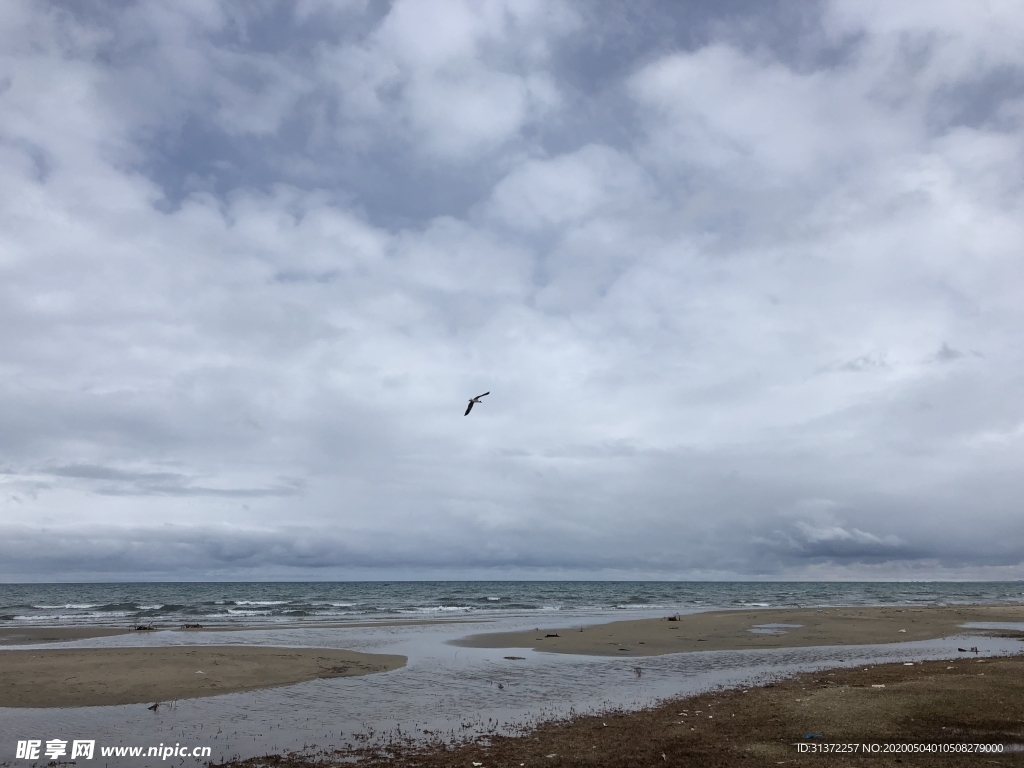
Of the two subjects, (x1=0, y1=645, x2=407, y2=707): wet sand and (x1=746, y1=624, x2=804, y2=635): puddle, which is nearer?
(x1=0, y1=645, x2=407, y2=707): wet sand

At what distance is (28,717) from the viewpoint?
17234 millimetres

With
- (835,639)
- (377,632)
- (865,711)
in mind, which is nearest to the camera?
(865,711)

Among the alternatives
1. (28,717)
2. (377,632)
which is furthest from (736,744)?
(377,632)

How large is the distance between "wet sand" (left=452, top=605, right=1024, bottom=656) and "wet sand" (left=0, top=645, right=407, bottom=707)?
9727 mm

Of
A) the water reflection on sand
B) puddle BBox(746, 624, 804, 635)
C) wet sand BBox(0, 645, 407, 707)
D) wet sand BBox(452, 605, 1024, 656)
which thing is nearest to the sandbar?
the water reflection on sand

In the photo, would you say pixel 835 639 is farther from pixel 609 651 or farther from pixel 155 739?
pixel 155 739

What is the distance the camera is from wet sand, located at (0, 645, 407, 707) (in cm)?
2011

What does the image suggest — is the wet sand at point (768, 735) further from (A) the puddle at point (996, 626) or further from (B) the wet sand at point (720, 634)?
(A) the puddle at point (996, 626)

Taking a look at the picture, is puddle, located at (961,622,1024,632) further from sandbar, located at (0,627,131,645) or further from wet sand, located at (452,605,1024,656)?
sandbar, located at (0,627,131,645)

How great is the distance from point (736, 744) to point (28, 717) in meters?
18.7

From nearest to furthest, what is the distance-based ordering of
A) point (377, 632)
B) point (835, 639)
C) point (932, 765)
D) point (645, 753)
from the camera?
point (932, 765)
point (645, 753)
point (835, 639)
point (377, 632)

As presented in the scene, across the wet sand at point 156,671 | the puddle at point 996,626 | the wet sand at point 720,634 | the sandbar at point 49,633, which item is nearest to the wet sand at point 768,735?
the wet sand at point 156,671

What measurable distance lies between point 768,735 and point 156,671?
885 inches

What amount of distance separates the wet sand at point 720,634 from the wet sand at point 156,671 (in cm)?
973
